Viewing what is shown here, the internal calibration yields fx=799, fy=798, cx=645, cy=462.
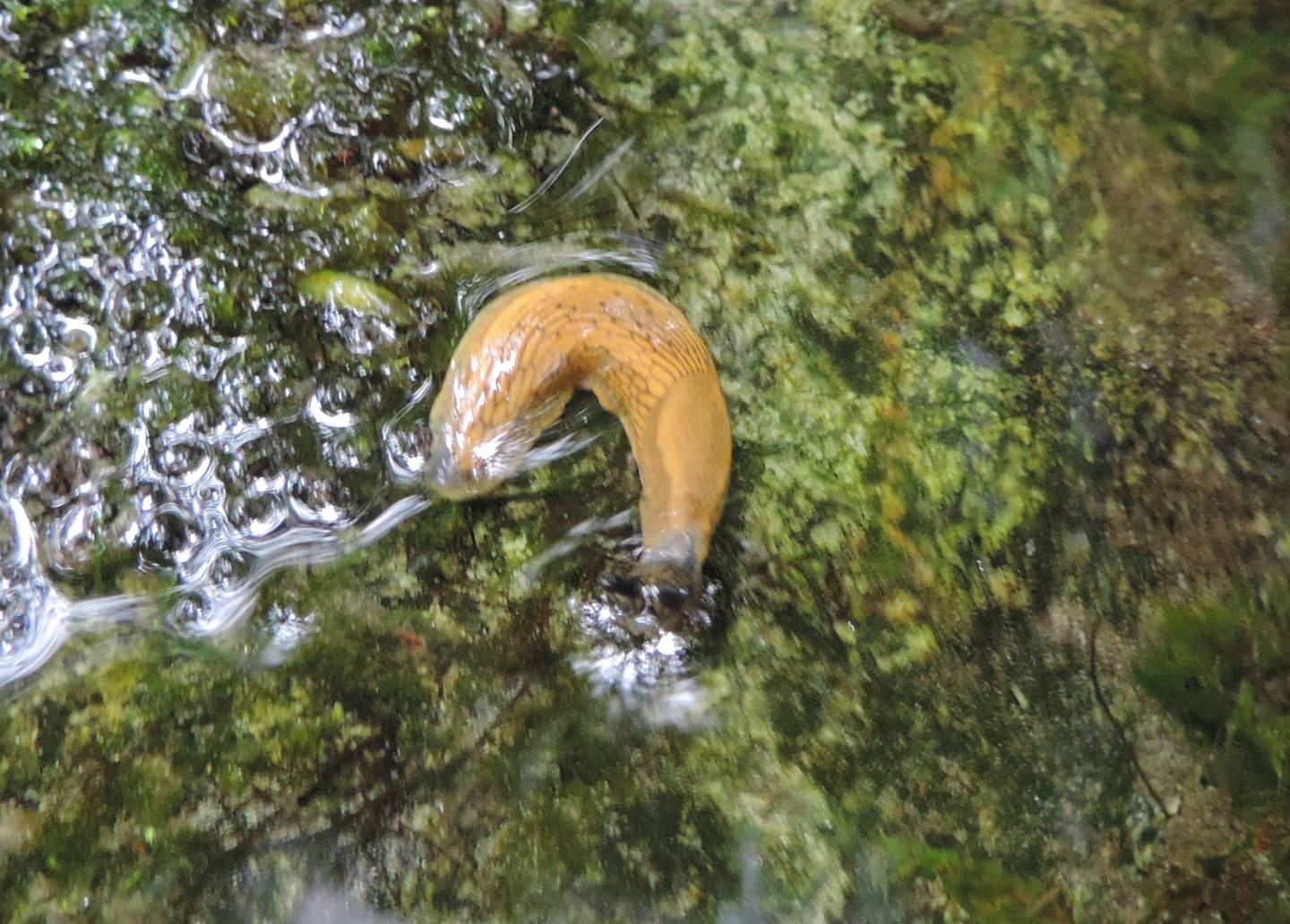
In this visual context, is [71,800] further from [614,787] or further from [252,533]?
[614,787]

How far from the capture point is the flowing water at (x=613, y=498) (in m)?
1.97

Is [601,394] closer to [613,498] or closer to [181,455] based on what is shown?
[613,498]

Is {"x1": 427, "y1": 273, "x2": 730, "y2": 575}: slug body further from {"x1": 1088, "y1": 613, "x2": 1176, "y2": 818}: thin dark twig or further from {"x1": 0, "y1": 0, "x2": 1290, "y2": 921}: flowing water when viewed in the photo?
{"x1": 1088, "y1": 613, "x2": 1176, "y2": 818}: thin dark twig

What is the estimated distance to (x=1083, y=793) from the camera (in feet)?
7.10

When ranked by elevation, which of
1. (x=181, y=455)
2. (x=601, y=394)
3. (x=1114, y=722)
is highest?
(x=601, y=394)

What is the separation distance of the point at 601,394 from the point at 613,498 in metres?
0.33

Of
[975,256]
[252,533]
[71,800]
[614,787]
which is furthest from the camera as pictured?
[975,256]

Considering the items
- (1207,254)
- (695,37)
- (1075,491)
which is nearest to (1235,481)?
(1075,491)

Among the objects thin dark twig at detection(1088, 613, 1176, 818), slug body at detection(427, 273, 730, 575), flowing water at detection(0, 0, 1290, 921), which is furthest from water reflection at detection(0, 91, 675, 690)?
thin dark twig at detection(1088, 613, 1176, 818)

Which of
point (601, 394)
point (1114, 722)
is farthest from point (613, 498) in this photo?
point (1114, 722)

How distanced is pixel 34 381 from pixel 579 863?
6.32ft

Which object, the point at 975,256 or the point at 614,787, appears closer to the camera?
the point at 614,787

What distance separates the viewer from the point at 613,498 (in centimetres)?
239

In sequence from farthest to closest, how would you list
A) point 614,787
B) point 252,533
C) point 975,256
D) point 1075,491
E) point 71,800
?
point 975,256 < point 1075,491 < point 252,533 < point 614,787 < point 71,800
